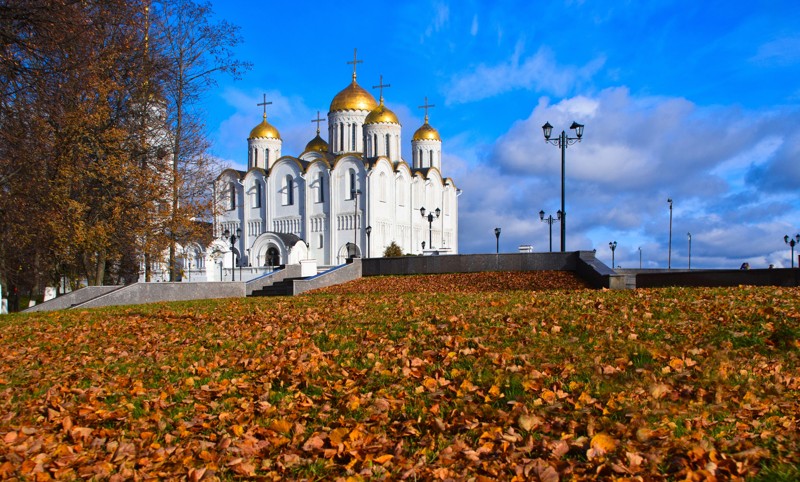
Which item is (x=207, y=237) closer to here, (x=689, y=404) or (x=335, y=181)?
(x=689, y=404)

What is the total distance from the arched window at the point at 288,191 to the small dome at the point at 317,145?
222 inches

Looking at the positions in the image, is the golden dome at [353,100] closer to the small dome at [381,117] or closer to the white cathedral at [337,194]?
the white cathedral at [337,194]

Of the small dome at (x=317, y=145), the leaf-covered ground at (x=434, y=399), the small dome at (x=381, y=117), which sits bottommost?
the leaf-covered ground at (x=434, y=399)

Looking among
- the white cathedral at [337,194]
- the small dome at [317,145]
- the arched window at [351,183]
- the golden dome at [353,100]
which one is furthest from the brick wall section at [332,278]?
the small dome at [317,145]

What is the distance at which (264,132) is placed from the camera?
63438mm

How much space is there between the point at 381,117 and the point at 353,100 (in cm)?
348

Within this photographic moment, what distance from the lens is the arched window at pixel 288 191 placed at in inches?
2347

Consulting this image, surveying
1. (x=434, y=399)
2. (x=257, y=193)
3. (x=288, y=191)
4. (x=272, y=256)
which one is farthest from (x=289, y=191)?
(x=434, y=399)

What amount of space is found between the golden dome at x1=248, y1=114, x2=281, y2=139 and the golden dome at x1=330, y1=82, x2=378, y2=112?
598 cm

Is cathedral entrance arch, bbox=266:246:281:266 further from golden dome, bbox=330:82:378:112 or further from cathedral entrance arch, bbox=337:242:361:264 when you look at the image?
golden dome, bbox=330:82:378:112

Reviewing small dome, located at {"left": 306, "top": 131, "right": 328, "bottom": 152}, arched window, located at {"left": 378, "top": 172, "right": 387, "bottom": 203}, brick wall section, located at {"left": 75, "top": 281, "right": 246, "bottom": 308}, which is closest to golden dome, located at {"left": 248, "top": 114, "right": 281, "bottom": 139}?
small dome, located at {"left": 306, "top": 131, "right": 328, "bottom": 152}

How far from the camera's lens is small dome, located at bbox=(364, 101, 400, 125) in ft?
198

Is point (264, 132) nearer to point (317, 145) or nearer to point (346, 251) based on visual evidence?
point (317, 145)

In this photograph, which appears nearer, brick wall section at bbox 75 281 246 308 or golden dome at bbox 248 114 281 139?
brick wall section at bbox 75 281 246 308
